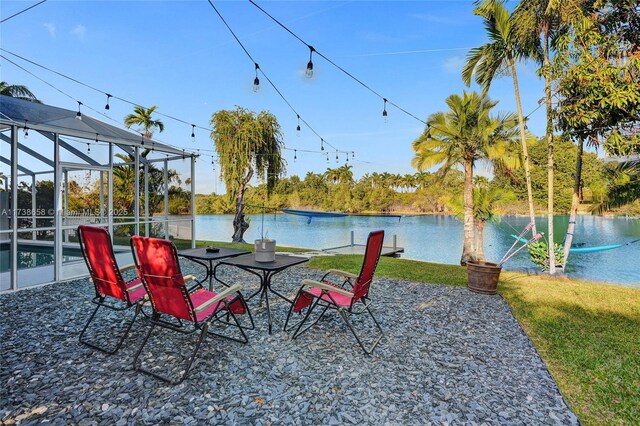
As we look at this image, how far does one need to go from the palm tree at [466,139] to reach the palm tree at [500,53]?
1.16 metres

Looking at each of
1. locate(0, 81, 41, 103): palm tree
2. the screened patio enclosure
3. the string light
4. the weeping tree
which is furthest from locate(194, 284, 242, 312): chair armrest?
locate(0, 81, 41, 103): palm tree

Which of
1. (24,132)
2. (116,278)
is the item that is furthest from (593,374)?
(24,132)

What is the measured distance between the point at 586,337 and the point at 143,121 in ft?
63.3

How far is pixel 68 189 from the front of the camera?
741 cm

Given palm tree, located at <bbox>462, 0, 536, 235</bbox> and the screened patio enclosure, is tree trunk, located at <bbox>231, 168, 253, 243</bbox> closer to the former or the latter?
the screened patio enclosure

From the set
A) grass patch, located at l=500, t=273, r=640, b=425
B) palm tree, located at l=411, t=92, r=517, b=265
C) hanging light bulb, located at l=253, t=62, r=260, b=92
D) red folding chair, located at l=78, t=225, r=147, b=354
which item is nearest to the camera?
grass patch, located at l=500, t=273, r=640, b=425

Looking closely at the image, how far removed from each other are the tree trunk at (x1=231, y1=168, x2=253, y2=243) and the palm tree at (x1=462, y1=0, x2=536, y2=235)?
9.61m

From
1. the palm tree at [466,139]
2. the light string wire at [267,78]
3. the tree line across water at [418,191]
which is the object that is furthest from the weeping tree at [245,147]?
the palm tree at [466,139]

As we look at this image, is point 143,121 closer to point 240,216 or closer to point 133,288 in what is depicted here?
point 240,216

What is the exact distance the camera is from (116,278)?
2.92 meters

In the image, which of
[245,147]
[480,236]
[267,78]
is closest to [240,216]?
[245,147]

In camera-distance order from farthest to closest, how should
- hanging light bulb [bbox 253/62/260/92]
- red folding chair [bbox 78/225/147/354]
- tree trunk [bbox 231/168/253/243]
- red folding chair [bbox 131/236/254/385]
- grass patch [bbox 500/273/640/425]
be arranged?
tree trunk [bbox 231/168/253/243], hanging light bulb [bbox 253/62/260/92], red folding chair [bbox 78/225/147/354], red folding chair [bbox 131/236/254/385], grass patch [bbox 500/273/640/425]

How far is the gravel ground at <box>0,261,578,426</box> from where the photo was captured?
1.98m

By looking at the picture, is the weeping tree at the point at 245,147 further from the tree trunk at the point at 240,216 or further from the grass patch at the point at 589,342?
the grass patch at the point at 589,342
